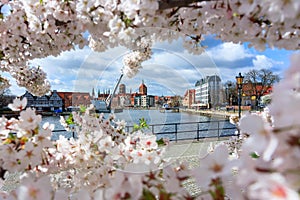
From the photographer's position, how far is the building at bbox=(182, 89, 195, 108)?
1.53 metres

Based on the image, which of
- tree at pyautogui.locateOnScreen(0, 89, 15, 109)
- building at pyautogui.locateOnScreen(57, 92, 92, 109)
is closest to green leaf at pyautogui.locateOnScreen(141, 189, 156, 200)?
building at pyautogui.locateOnScreen(57, 92, 92, 109)

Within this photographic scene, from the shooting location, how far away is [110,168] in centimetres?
117

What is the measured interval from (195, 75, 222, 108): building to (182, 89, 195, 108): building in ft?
0.07

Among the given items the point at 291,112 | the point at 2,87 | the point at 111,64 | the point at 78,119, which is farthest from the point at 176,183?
the point at 2,87

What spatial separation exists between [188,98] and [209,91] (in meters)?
0.11

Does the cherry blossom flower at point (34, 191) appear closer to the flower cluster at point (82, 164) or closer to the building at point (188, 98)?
the flower cluster at point (82, 164)

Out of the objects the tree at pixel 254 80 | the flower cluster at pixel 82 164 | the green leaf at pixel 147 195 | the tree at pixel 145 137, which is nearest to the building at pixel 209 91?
the tree at pixel 145 137

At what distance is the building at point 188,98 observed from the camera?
1527 millimetres

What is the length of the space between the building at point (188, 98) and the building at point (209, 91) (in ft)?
0.07

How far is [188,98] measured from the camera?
1538 mm

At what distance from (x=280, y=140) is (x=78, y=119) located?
1.63m

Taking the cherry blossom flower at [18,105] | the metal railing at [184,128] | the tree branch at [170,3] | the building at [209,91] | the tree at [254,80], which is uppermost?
the tree at [254,80]

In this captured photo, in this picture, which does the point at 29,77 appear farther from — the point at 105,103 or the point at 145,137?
the point at 145,137

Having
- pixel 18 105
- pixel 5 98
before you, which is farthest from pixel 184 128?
pixel 5 98
